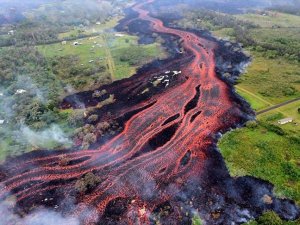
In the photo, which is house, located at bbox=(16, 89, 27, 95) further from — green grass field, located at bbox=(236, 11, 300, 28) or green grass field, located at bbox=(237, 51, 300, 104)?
green grass field, located at bbox=(236, 11, 300, 28)

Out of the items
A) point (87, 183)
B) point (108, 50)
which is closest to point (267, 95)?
point (87, 183)

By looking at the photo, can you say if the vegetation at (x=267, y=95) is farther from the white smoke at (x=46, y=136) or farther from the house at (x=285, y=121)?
the white smoke at (x=46, y=136)

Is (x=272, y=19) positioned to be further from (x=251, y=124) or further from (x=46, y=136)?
(x=46, y=136)

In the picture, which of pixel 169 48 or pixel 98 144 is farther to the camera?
pixel 169 48

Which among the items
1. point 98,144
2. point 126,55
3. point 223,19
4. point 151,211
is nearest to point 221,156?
point 151,211

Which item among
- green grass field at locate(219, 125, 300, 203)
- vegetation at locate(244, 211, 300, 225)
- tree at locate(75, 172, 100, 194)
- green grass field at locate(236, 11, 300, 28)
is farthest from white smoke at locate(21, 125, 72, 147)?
green grass field at locate(236, 11, 300, 28)

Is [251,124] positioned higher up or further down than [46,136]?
higher up

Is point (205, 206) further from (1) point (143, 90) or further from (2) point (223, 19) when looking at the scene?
(2) point (223, 19)

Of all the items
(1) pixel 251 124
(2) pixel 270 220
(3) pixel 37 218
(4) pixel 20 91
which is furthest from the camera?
(4) pixel 20 91
